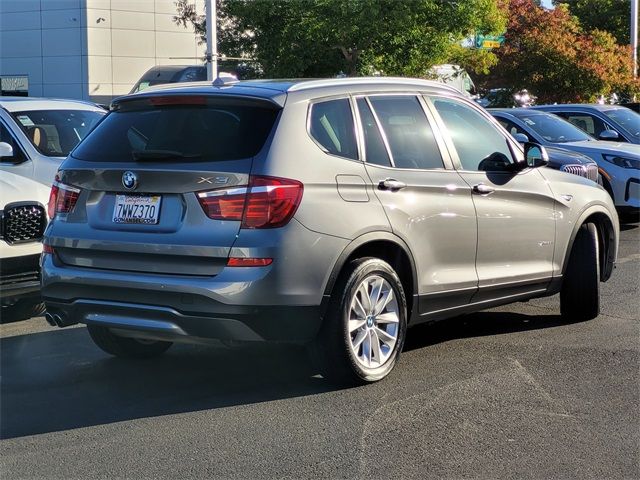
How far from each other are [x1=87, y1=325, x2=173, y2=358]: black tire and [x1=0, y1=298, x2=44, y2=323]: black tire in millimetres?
1680

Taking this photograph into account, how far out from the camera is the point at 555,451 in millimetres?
4586

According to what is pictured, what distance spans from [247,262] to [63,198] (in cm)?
140

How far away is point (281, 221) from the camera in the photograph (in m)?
5.09

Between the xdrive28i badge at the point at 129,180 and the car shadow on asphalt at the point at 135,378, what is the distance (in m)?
1.25

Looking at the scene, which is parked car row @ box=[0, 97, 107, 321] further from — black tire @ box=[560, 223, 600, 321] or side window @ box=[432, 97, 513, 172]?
black tire @ box=[560, 223, 600, 321]

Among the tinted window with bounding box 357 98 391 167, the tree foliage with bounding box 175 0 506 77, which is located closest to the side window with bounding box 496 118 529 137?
the tree foliage with bounding box 175 0 506 77

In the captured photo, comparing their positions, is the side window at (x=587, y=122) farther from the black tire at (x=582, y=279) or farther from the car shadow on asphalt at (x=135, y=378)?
the car shadow on asphalt at (x=135, y=378)

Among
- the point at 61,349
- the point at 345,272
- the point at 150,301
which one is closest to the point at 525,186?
the point at 345,272

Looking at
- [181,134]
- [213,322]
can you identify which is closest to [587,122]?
[181,134]

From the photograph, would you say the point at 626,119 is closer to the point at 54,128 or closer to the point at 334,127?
the point at 54,128

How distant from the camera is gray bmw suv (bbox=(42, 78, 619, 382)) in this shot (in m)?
5.09

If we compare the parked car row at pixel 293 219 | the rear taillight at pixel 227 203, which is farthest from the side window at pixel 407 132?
the rear taillight at pixel 227 203

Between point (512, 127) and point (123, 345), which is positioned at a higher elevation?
point (512, 127)

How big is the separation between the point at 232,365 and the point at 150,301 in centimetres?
125
